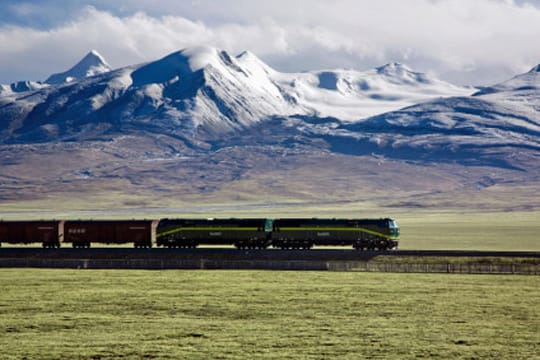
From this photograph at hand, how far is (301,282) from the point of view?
6888 centimetres

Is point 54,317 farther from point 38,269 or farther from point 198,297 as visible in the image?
point 38,269

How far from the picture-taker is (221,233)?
305ft

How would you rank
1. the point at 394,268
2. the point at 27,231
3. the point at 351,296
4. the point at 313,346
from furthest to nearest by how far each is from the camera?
the point at 27,231
the point at 394,268
the point at 351,296
the point at 313,346

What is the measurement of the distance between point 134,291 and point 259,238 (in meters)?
28.8

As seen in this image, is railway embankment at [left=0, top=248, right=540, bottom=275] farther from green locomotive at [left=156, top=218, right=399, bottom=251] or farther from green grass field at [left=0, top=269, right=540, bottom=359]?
green locomotive at [left=156, top=218, right=399, bottom=251]

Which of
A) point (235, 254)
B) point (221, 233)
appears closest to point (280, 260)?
point (235, 254)

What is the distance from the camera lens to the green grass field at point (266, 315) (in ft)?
143

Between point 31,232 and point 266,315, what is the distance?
50774mm

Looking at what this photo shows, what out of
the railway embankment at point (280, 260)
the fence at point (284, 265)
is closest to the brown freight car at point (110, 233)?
the railway embankment at point (280, 260)

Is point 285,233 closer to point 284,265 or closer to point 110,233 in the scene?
point 284,265

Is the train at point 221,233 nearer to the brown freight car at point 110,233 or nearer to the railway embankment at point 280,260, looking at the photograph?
the brown freight car at point 110,233

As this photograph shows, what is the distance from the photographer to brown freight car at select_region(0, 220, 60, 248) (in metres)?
96.9

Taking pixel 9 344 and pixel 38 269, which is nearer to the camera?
pixel 9 344

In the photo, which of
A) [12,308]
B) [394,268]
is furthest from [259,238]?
[12,308]
